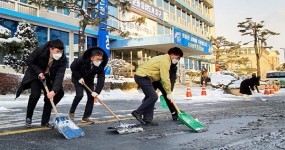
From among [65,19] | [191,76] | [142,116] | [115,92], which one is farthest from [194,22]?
[142,116]

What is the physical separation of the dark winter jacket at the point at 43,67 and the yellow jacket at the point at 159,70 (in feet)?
4.73

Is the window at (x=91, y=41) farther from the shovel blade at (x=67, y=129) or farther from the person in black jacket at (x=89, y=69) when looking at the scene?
the shovel blade at (x=67, y=129)

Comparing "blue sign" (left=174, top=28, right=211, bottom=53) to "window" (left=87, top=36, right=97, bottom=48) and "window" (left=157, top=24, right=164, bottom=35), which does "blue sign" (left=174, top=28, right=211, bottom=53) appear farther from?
"window" (left=87, top=36, right=97, bottom=48)

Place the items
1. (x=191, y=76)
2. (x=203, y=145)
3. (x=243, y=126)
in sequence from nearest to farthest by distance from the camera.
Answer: (x=203, y=145) → (x=243, y=126) → (x=191, y=76)

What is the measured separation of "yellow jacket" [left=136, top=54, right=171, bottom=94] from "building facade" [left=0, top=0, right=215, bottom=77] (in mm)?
9380

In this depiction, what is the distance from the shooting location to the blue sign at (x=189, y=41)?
82.5ft

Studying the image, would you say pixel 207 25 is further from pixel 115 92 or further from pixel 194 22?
pixel 115 92

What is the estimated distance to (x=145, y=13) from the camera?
30.3 meters

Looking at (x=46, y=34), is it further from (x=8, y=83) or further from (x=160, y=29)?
(x=160, y=29)

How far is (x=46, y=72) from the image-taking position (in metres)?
5.33

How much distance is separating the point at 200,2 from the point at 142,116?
4355 centimetres

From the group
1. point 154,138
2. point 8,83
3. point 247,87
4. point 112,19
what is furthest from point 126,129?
point 112,19

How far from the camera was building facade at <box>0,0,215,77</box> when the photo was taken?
762 inches

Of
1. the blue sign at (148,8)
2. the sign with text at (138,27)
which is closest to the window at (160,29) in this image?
the sign with text at (138,27)
